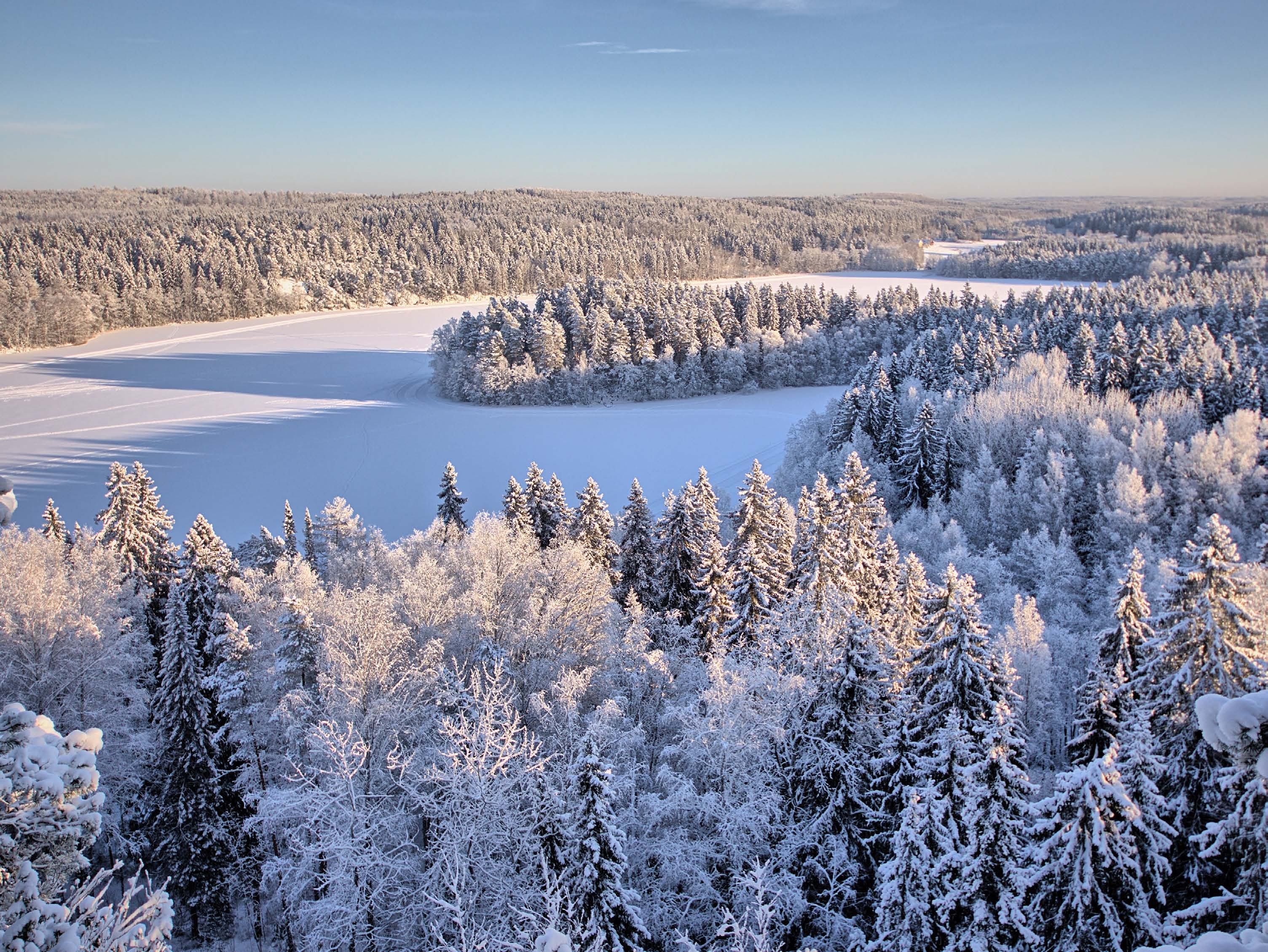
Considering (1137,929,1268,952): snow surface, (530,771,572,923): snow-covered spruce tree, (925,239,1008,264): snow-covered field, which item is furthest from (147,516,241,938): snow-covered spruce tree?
(925,239,1008,264): snow-covered field

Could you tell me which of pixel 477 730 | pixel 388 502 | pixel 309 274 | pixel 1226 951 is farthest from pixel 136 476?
pixel 309 274

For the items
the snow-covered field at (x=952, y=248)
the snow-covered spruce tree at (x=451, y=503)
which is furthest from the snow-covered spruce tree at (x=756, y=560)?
the snow-covered field at (x=952, y=248)

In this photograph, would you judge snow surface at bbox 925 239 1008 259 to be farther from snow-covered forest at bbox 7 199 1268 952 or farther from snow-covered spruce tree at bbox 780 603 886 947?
snow-covered spruce tree at bbox 780 603 886 947

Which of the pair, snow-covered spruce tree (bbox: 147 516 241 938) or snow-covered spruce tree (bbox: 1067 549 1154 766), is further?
snow-covered spruce tree (bbox: 147 516 241 938)

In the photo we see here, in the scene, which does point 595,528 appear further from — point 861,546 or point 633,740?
point 633,740

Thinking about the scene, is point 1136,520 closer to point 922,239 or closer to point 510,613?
point 510,613

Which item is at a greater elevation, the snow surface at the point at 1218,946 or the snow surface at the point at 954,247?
the snow surface at the point at 954,247

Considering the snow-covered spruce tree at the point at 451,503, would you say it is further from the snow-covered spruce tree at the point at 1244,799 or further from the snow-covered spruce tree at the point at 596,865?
the snow-covered spruce tree at the point at 1244,799

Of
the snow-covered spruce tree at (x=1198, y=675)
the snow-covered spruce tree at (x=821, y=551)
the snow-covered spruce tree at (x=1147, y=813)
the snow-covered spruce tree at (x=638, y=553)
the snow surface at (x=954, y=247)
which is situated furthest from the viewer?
the snow surface at (x=954, y=247)
